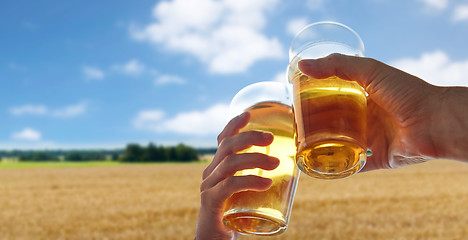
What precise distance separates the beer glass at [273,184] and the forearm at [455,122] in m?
0.38

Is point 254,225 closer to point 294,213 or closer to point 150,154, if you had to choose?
point 294,213

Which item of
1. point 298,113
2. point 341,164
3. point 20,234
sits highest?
point 298,113

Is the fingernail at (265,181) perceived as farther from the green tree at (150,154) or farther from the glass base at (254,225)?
the green tree at (150,154)

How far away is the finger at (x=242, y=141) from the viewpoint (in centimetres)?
105

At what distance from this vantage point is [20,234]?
6.43 metres

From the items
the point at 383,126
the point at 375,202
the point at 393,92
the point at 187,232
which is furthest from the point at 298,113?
the point at 375,202

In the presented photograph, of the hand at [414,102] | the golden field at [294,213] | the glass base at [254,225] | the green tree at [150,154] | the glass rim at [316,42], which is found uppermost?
the green tree at [150,154]

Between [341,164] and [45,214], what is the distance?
8.23 m

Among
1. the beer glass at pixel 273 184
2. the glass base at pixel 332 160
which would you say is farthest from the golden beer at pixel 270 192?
the glass base at pixel 332 160

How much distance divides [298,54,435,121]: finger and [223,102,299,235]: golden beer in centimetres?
19

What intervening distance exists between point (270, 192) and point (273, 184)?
24mm

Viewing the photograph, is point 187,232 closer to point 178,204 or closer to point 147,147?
point 178,204

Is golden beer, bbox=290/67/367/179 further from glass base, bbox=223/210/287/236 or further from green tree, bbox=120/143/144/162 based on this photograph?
green tree, bbox=120/143/144/162

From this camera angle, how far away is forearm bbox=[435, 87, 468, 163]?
1.00m
